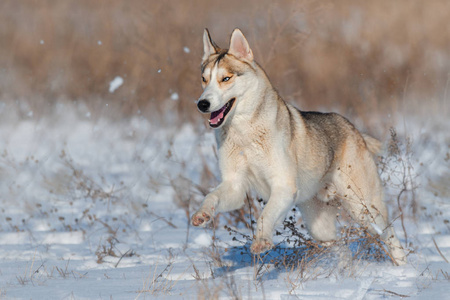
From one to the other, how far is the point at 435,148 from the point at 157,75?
17.2ft

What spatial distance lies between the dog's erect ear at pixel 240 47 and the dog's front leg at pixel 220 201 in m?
1.02

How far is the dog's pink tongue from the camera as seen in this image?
14.3 feet

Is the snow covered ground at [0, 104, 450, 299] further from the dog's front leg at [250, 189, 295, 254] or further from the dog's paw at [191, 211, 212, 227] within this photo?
the dog's paw at [191, 211, 212, 227]

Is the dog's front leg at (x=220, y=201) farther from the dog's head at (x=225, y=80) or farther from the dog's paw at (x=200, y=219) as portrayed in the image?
the dog's head at (x=225, y=80)

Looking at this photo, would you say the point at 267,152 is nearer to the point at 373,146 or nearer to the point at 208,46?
the point at 208,46

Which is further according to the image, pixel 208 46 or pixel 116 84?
pixel 116 84

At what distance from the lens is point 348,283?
4125mm

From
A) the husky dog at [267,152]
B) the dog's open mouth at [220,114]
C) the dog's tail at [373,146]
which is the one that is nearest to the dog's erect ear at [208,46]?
the husky dog at [267,152]

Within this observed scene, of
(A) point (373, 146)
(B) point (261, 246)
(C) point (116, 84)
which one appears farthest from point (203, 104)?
(C) point (116, 84)

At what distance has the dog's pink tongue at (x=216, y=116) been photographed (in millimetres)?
4371

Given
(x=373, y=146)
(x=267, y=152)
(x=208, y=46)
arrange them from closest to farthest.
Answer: (x=267, y=152) → (x=208, y=46) → (x=373, y=146)

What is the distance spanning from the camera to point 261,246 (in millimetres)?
3984

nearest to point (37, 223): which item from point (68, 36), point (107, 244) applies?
point (107, 244)

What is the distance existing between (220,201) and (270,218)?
404mm
